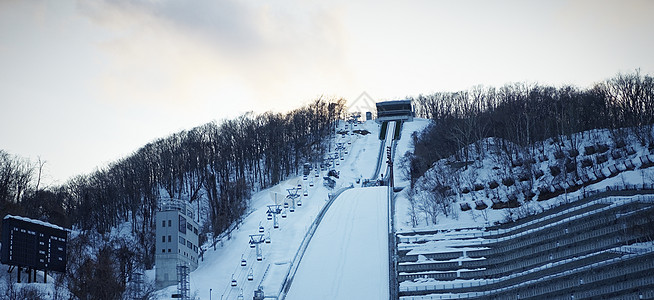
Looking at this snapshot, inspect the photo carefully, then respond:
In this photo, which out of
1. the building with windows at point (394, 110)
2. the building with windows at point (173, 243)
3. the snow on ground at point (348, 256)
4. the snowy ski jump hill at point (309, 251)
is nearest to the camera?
the snow on ground at point (348, 256)

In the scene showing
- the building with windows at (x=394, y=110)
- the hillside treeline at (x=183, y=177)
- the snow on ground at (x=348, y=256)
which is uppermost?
the building with windows at (x=394, y=110)

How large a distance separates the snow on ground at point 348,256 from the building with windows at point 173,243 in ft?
31.0

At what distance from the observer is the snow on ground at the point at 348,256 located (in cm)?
4591

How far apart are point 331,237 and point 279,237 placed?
14.4ft

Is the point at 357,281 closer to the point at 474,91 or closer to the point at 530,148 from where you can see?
the point at 530,148

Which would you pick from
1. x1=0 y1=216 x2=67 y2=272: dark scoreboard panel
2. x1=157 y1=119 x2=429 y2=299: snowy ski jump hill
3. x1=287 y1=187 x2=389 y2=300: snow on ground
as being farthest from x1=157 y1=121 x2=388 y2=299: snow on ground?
x1=0 y1=216 x2=67 y2=272: dark scoreboard panel

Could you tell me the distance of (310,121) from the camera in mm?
101750

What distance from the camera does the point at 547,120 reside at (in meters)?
70.1

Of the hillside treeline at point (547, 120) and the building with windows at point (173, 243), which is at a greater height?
the hillside treeline at point (547, 120)

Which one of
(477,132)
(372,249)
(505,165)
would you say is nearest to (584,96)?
(477,132)

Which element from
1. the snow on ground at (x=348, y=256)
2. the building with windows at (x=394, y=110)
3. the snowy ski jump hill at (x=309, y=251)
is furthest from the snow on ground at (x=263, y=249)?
the building with windows at (x=394, y=110)

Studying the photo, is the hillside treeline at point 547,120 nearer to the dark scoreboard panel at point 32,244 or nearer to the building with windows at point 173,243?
the building with windows at point 173,243

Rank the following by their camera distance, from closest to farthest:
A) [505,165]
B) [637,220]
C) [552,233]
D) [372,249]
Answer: [637,220]
[552,233]
[372,249]
[505,165]

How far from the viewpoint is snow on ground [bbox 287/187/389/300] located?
151 ft
